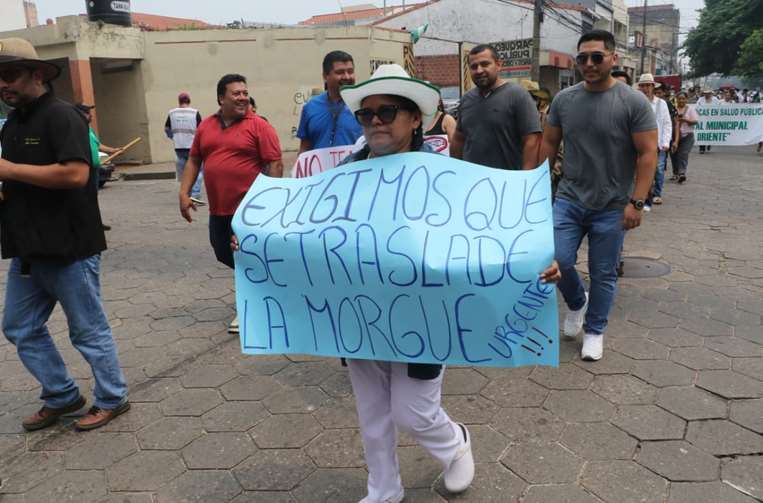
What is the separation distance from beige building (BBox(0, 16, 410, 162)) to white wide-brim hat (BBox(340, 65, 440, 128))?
14668 millimetres

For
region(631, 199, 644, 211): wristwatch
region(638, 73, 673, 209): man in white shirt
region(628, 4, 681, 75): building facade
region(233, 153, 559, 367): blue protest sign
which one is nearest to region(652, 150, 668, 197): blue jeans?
region(638, 73, 673, 209): man in white shirt

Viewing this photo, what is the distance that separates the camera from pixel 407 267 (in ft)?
6.85

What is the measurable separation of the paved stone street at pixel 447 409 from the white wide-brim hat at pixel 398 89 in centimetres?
154

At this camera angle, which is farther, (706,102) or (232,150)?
(706,102)

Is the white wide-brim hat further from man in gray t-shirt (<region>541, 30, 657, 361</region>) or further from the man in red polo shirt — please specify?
the man in red polo shirt

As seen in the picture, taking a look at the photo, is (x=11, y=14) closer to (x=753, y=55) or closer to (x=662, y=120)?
(x=662, y=120)

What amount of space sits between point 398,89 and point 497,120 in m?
1.98

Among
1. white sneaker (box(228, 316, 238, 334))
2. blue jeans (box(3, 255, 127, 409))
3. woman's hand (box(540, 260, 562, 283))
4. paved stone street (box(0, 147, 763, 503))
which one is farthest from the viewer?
white sneaker (box(228, 316, 238, 334))

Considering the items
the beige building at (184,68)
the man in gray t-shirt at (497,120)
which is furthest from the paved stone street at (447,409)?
the beige building at (184,68)

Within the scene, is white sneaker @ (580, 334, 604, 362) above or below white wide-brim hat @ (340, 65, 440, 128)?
below

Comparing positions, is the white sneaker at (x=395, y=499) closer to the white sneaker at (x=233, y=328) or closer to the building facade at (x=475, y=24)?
the white sneaker at (x=233, y=328)

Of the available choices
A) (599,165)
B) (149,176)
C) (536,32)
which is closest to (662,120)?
(599,165)

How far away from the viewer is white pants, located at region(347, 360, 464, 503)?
2.24 m

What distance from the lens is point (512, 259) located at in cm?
205
